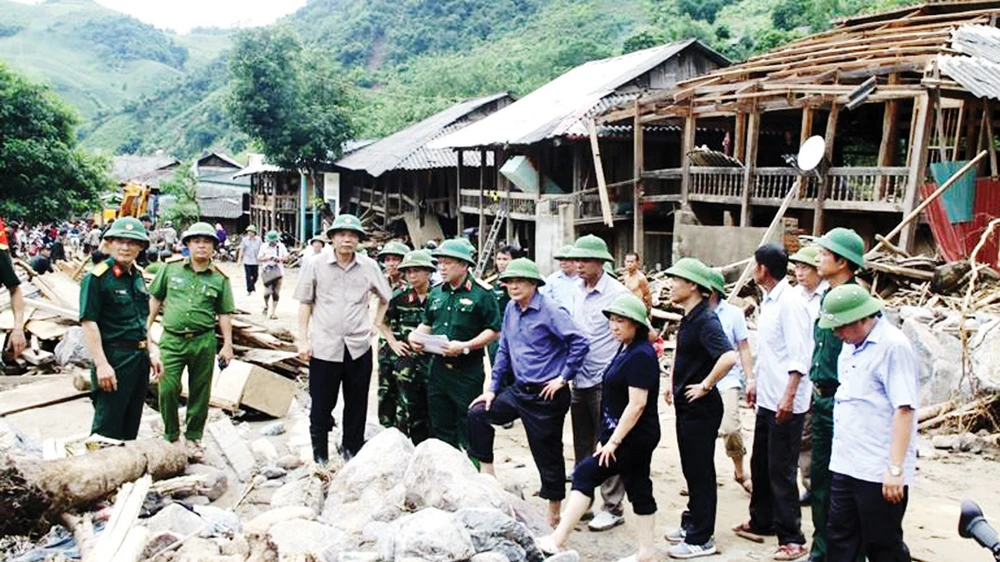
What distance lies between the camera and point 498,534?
4.31m

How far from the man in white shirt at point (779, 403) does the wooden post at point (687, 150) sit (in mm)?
11680

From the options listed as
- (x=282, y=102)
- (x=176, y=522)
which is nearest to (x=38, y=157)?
(x=282, y=102)

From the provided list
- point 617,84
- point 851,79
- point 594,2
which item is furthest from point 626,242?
point 594,2

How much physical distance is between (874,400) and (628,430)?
125cm

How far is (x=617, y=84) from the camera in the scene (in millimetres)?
21359

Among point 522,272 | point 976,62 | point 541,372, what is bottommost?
point 541,372

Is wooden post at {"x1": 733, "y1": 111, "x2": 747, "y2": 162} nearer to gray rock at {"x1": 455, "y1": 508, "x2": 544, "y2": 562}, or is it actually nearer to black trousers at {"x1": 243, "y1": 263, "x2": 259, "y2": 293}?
black trousers at {"x1": 243, "y1": 263, "x2": 259, "y2": 293}

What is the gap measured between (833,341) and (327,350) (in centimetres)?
345

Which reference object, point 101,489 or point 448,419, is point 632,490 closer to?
point 448,419

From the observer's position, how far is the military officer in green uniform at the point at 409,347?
245 inches

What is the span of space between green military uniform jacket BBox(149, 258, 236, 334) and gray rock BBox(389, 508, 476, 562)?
9.68 feet

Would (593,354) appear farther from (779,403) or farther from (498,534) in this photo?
(498,534)

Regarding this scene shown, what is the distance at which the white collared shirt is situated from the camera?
199 inches

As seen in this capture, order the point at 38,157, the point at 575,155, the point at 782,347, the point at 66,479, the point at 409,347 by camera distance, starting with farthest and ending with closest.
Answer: the point at 38,157, the point at 575,155, the point at 409,347, the point at 782,347, the point at 66,479
